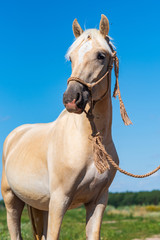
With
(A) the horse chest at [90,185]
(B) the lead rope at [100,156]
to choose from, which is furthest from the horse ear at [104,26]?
(A) the horse chest at [90,185]

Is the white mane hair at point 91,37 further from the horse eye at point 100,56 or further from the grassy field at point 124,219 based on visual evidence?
the grassy field at point 124,219

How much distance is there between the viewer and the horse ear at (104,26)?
3.53m

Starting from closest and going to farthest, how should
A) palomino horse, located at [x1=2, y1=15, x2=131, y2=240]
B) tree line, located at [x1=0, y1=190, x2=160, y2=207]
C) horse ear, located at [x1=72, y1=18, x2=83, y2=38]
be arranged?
palomino horse, located at [x1=2, y1=15, x2=131, y2=240] < horse ear, located at [x1=72, y1=18, x2=83, y2=38] < tree line, located at [x1=0, y1=190, x2=160, y2=207]

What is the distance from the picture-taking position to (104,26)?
3561 mm

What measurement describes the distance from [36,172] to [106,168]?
0.96 metres

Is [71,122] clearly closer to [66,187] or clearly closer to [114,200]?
[66,187]

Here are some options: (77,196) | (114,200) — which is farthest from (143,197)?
(77,196)

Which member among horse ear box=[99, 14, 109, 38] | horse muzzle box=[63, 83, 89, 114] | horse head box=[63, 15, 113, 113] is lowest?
horse muzzle box=[63, 83, 89, 114]

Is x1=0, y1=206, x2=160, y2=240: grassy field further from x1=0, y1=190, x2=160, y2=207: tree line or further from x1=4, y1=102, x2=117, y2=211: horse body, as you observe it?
x1=4, y1=102, x2=117, y2=211: horse body

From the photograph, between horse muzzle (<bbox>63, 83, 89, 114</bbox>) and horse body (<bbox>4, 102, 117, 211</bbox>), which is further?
horse body (<bbox>4, 102, 117, 211</bbox>)

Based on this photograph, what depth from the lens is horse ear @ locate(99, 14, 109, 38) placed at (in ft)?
11.6

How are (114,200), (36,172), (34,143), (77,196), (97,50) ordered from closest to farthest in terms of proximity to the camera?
(97,50) < (77,196) < (36,172) < (34,143) < (114,200)

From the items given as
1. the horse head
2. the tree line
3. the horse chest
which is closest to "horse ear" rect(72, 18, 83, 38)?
the horse head

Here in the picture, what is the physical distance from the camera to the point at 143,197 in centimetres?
2047
